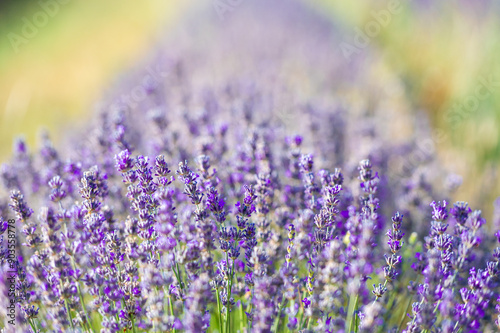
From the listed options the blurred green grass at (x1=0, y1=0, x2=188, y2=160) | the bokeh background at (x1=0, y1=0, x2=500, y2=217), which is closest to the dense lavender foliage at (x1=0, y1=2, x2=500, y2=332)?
the bokeh background at (x1=0, y1=0, x2=500, y2=217)

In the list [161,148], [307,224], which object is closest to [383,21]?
[161,148]

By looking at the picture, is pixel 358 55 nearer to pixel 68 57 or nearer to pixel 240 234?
pixel 240 234

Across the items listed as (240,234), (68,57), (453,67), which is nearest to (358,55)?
(453,67)

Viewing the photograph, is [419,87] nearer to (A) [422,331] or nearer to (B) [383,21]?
(B) [383,21]

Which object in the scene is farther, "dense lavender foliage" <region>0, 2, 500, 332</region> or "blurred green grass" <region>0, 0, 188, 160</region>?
"blurred green grass" <region>0, 0, 188, 160</region>

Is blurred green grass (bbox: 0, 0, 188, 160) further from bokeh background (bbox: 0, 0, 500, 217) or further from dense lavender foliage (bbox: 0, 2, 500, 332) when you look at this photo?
dense lavender foliage (bbox: 0, 2, 500, 332)

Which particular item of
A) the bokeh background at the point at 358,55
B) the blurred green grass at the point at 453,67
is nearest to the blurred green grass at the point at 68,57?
the bokeh background at the point at 358,55
